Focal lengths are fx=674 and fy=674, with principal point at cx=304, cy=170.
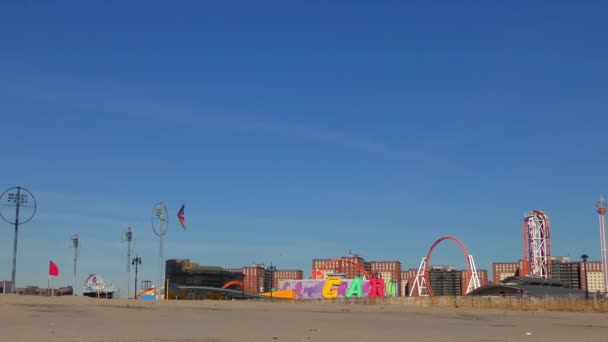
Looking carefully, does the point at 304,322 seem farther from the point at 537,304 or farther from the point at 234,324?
the point at 537,304

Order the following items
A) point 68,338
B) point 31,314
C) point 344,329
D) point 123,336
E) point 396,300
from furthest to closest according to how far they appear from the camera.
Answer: point 396,300
point 31,314
point 344,329
point 123,336
point 68,338

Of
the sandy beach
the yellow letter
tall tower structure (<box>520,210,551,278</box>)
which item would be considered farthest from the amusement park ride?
the sandy beach

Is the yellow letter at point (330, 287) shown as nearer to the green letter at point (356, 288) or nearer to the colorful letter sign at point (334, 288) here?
the colorful letter sign at point (334, 288)

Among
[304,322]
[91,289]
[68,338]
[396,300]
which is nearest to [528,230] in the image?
[91,289]

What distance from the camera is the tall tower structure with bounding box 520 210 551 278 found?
149375 mm

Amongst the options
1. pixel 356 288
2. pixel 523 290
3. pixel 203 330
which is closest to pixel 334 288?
pixel 356 288

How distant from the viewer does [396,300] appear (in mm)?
49438

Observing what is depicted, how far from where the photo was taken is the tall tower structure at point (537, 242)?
5881 inches

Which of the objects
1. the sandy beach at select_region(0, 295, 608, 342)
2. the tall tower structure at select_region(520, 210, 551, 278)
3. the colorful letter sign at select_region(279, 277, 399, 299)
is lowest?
the colorful letter sign at select_region(279, 277, 399, 299)

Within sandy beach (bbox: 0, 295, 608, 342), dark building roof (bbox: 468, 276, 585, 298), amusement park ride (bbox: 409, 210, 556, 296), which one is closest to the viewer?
sandy beach (bbox: 0, 295, 608, 342)

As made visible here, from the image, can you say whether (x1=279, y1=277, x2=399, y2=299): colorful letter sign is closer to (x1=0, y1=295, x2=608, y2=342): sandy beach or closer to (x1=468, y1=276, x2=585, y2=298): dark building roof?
(x1=468, y1=276, x2=585, y2=298): dark building roof

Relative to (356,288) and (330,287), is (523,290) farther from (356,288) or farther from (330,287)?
(330,287)

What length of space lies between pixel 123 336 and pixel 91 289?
10488 centimetres

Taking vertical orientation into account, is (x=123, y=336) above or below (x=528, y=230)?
below
